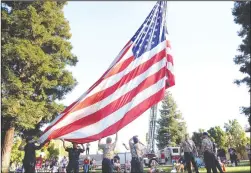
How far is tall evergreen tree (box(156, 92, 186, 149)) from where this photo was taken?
64.7 metres

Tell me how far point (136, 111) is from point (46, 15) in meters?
20.1

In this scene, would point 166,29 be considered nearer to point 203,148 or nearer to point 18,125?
point 203,148

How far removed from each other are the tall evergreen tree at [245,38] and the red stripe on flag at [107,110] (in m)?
15.1

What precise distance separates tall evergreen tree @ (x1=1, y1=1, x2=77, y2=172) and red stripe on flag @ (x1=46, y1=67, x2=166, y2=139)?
585 inches

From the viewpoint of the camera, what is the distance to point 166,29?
31.3 feet

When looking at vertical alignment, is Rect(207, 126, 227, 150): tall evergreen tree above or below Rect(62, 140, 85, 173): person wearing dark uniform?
above

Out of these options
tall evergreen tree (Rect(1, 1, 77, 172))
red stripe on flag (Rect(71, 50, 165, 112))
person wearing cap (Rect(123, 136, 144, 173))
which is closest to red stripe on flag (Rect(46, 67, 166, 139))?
red stripe on flag (Rect(71, 50, 165, 112))

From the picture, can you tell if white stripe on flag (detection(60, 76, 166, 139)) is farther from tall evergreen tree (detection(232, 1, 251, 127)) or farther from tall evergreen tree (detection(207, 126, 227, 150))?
tall evergreen tree (detection(207, 126, 227, 150))

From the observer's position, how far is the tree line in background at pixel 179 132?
65.1 m

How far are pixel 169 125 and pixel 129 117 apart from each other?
60497 mm

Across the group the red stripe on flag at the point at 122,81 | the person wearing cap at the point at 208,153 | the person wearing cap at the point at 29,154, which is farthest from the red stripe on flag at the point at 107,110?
the person wearing cap at the point at 208,153

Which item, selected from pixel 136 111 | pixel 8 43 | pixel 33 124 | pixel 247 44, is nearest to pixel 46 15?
pixel 8 43

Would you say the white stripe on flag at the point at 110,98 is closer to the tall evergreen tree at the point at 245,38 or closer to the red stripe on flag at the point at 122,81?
the red stripe on flag at the point at 122,81

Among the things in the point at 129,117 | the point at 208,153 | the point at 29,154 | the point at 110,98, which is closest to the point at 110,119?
the point at 129,117
